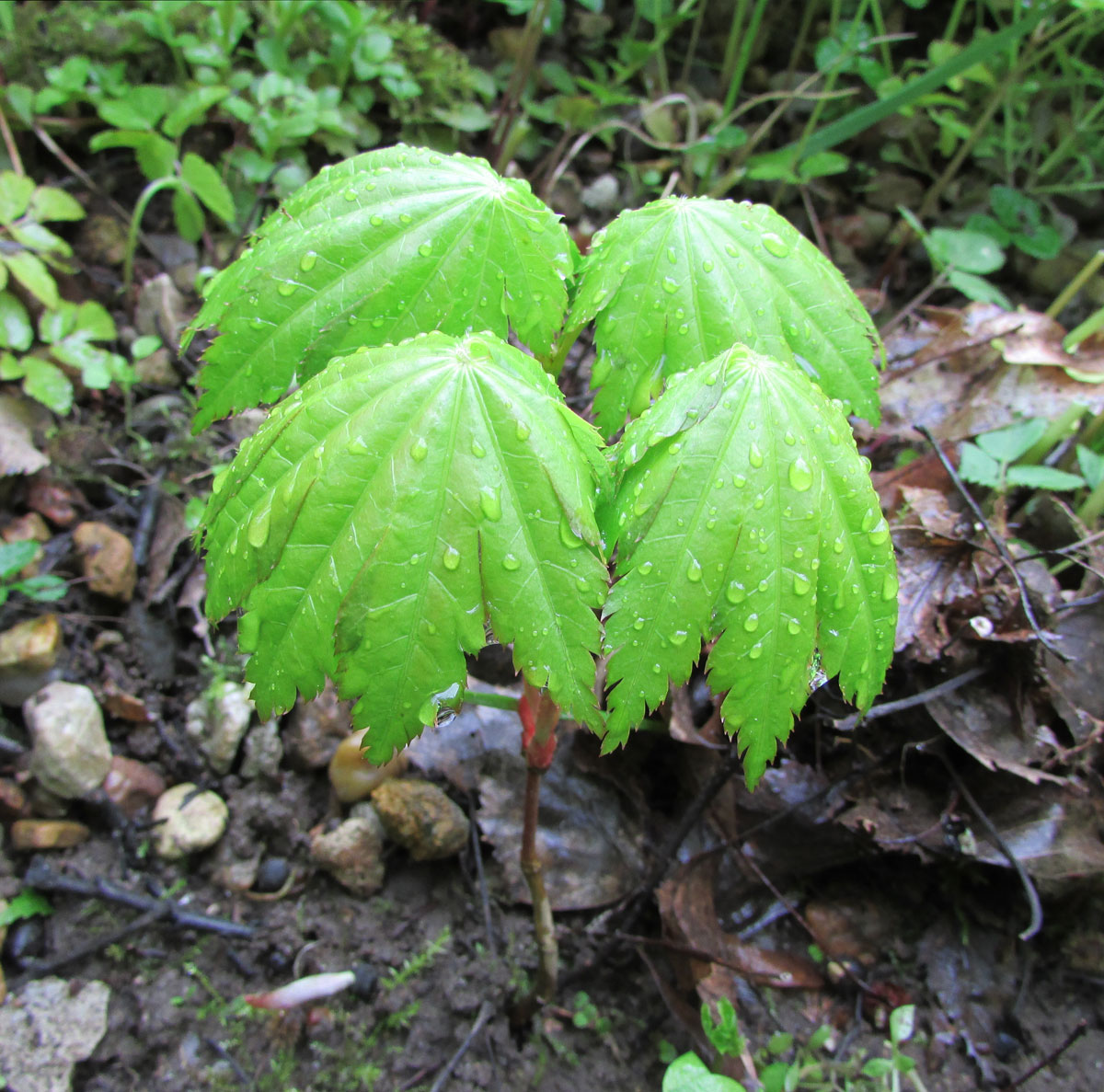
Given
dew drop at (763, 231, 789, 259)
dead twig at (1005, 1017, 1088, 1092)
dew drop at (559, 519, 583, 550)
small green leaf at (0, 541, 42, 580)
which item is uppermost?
dew drop at (763, 231, 789, 259)

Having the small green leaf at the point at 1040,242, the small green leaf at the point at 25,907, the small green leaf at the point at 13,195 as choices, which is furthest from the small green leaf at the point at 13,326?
the small green leaf at the point at 1040,242

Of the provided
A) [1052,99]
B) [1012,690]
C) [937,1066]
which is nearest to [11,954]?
[937,1066]

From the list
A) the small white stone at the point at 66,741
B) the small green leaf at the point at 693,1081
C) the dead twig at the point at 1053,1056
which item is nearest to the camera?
the small green leaf at the point at 693,1081

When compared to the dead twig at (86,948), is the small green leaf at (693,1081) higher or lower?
higher

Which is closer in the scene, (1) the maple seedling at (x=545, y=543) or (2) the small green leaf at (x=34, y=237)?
(1) the maple seedling at (x=545, y=543)

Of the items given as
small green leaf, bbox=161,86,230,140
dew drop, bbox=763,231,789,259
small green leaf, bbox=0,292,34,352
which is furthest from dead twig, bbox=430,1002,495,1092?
small green leaf, bbox=161,86,230,140

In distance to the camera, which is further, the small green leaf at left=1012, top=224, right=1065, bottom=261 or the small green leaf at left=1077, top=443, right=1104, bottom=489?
the small green leaf at left=1012, top=224, right=1065, bottom=261

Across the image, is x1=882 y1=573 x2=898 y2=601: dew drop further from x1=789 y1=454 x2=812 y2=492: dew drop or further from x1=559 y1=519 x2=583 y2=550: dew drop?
x1=559 y1=519 x2=583 y2=550: dew drop

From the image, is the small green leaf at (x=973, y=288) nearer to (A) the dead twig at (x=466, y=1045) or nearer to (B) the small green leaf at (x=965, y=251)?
(B) the small green leaf at (x=965, y=251)
